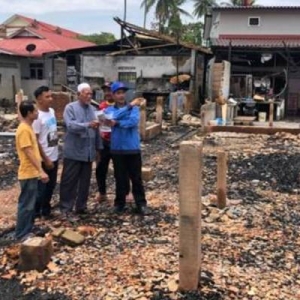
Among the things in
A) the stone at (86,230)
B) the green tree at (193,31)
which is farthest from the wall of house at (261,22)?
the stone at (86,230)

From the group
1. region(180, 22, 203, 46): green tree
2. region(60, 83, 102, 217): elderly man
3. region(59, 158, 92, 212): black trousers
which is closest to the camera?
region(60, 83, 102, 217): elderly man

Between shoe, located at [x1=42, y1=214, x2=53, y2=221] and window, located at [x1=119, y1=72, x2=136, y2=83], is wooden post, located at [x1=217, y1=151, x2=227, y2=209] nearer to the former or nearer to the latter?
shoe, located at [x1=42, y1=214, x2=53, y2=221]

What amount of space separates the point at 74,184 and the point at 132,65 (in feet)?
63.0

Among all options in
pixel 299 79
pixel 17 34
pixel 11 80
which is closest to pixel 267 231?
pixel 299 79

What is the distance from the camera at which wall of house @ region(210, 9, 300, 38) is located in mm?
24828

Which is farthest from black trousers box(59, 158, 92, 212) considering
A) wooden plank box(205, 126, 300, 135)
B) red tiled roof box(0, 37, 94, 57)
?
red tiled roof box(0, 37, 94, 57)

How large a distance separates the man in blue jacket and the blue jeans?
1116 millimetres

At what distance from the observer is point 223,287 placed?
399cm

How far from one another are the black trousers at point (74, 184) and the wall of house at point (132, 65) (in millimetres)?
18625

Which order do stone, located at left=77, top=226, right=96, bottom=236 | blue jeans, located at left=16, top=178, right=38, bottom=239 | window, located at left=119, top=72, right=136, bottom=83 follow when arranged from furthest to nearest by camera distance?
window, located at left=119, top=72, right=136, bottom=83, stone, located at left=77, top=226, right=96, bottom=236, blue jeans, located at left=16, top=178, right=38, bottom=239

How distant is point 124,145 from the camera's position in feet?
18.9

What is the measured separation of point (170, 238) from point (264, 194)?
2.72 m

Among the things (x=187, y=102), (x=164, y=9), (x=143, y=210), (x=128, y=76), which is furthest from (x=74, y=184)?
(x=164, y=9)

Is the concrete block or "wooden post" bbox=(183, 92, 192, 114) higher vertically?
"wooden post" bbox=(183, 92, 192, 114)
